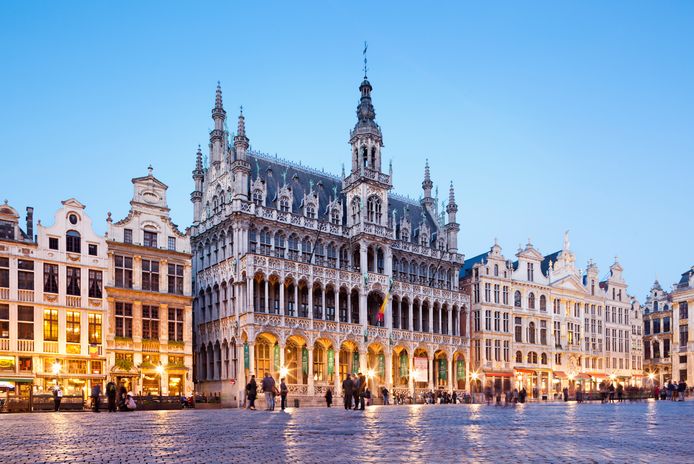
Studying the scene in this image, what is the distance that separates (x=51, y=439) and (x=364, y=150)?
54.8 m

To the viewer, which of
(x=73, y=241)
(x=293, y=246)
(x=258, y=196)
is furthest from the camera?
(x=293, y=246)

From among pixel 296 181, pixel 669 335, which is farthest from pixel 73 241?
pixel 669 335

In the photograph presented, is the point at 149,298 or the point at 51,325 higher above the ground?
the point at 149,298

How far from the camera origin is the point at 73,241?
53500 millimetres

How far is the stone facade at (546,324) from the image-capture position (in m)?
81.7

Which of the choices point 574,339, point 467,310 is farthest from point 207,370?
point 574,339

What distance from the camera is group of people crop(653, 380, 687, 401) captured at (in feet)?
205

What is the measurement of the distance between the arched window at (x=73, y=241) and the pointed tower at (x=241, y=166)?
42.8 feet

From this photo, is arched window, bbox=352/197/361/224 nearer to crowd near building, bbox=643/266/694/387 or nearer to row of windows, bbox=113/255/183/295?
row of windows, bbox=113/255/183/295

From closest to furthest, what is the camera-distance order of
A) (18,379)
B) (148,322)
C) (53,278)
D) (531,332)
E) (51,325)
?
(18,379)
(51,325)
(53,278)
(148,322)
(531,332)

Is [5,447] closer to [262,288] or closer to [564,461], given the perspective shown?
[564,461]

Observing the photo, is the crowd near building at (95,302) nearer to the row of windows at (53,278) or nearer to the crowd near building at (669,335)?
the row of windows at (53,278)

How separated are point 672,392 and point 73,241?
162 feet

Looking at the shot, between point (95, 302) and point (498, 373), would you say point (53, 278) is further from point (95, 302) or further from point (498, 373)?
point (498, 373)
